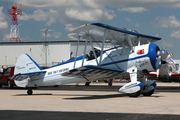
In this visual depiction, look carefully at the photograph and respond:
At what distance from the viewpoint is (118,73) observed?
40.8 feet

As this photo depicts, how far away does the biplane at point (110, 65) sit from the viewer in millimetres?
11695

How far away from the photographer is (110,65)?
42.0 feet

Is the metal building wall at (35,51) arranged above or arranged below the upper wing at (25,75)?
above

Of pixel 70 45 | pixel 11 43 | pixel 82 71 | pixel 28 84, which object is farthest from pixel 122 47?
pixel 11 43

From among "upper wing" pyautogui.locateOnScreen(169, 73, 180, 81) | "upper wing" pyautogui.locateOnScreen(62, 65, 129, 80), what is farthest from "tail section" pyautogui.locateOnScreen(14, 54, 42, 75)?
"upper wing" pyautogui.locateOnScreen(169, 73, 180, 81)

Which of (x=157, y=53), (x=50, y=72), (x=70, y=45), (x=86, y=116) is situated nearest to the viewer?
(x=86, y=116)

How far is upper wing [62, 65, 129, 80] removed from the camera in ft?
37.0

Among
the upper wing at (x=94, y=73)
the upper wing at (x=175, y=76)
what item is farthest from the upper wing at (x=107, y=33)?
the upper wing at (x=175, y=76)

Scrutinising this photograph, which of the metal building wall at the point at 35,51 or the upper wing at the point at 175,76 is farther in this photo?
the metal building wall at the point at 35,51

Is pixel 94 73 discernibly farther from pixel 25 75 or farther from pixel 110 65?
pixel 25 75

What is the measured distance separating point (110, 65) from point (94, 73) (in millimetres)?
1142

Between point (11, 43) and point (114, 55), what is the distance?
40.1 metres

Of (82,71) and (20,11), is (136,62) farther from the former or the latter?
(20,11)

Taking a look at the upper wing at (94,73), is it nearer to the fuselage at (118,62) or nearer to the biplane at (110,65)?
the biplane at (110,65)
